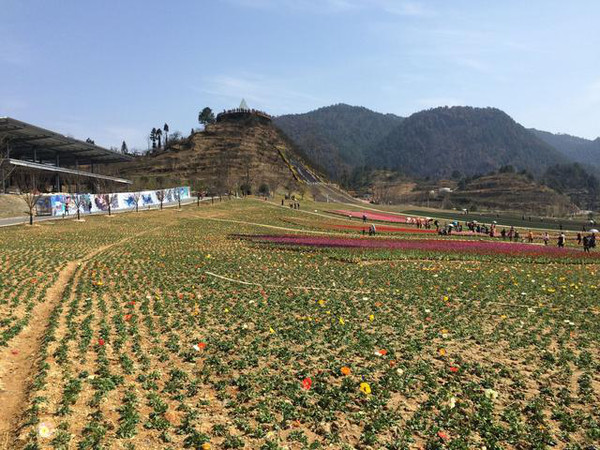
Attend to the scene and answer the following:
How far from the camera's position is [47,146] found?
9750 centimetres

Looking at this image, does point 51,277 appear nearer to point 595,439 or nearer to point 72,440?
point 72,440

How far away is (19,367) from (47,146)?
104120 mm

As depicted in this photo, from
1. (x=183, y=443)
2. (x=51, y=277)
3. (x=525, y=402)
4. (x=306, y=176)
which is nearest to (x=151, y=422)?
(x=183, y=443)

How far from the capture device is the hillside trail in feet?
25.0

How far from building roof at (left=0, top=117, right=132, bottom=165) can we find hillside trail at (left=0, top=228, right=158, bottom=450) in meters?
75.2

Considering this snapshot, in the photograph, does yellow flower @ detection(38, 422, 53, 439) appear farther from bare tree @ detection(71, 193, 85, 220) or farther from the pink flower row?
bare tree @ detection(71, 193, 85, 220)

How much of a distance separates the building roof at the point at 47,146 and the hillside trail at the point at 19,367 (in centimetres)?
7522

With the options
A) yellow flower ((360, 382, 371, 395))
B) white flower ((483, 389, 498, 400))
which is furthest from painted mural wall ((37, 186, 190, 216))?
white flower ((483, 389, 498, 400))

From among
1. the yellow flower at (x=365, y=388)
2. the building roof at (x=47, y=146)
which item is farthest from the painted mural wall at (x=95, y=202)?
the yellow flower at (x=365, y=388)

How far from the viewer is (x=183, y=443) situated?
748cm

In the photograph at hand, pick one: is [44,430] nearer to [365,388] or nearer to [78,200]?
[365,388]

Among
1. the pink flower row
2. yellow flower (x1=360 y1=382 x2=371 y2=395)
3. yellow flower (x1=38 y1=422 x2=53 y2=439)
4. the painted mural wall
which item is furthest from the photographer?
the painted mural wall

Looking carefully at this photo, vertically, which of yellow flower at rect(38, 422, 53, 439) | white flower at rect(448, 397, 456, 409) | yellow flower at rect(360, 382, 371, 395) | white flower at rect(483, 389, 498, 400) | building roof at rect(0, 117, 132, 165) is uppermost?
building roof at rect(0, 117, 132, 165)

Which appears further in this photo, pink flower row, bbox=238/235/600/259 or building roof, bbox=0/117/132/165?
building roof, bbox=0/117/132/165
